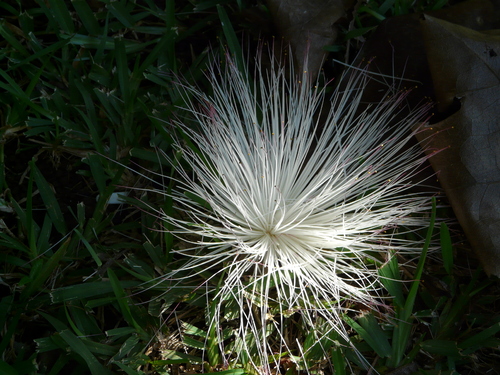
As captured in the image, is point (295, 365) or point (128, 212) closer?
point (295, 365)

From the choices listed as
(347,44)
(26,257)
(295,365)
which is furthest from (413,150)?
(26,257)

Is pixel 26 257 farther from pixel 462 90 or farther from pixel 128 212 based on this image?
pixel 462 90
